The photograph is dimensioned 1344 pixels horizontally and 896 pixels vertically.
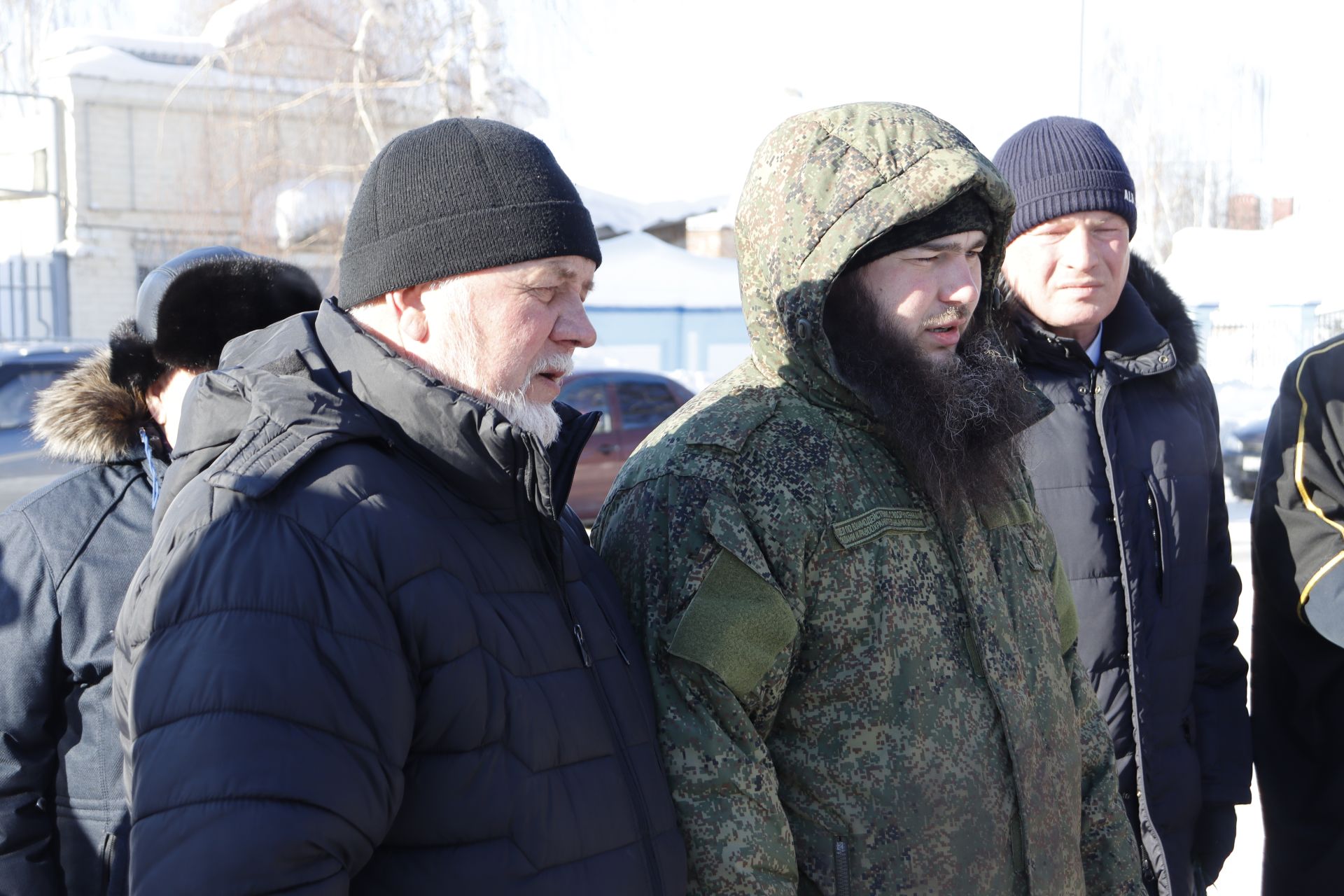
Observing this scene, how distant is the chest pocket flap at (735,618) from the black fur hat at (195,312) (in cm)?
106

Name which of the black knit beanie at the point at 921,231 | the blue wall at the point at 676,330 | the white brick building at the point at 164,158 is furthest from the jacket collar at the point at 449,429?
the blue wall at the point at 676,330

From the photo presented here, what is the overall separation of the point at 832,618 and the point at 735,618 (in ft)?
0.57

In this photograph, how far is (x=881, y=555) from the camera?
198 cm

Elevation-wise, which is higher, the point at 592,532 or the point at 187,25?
the point at 187,25

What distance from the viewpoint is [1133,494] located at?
9.29ft

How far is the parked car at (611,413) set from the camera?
10.6 meters

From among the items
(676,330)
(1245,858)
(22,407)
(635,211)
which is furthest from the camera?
(635,211)

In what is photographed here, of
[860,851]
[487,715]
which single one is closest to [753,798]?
[860,851]

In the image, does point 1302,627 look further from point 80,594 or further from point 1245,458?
point 1245,458

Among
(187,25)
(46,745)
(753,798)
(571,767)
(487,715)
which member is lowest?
(46,745)

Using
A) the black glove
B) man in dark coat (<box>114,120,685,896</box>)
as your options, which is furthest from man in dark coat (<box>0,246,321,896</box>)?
the black glove

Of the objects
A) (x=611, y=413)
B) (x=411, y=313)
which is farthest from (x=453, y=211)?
(x=611, y=413)

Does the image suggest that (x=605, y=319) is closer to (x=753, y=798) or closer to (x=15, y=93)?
(x=15, y=93)

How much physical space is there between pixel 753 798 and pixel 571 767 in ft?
1.10
